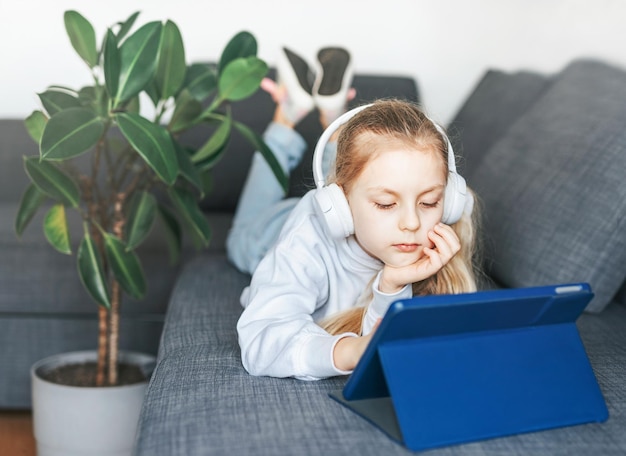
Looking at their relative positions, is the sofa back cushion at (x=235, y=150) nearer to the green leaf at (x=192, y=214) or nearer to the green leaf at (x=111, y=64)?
the green leaf at (x=192, y=214)

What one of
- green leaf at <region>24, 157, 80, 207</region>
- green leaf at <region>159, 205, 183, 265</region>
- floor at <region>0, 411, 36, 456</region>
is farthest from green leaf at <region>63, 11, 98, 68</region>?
floor at <region>0, 411, 36, 456</region>

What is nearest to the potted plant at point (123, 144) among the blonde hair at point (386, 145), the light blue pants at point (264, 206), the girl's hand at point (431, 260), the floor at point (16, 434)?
the light blue pants at point (264, 206)

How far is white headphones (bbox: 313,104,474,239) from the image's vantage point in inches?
50.0

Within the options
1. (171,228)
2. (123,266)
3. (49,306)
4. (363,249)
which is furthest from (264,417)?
(49,306)

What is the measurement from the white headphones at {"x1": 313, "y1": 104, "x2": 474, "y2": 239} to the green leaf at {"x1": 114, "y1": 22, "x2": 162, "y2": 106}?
1.34ft

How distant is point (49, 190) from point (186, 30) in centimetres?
142

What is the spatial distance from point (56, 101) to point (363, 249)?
61 cm

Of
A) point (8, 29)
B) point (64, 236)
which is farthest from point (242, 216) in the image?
point (8, 29)

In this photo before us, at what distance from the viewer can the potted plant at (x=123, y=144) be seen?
4.88 feet

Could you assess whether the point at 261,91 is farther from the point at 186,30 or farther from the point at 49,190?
the point at 49,190

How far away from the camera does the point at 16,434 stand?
80.8 inches

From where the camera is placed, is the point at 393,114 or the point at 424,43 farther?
the point at 424,43

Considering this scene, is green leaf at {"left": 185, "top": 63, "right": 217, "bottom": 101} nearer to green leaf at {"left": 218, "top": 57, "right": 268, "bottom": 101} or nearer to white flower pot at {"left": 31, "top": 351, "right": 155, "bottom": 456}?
green leaf at {"left": 218, "top": 57, "right": 268, "bottom": 101}

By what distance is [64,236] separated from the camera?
165cm
